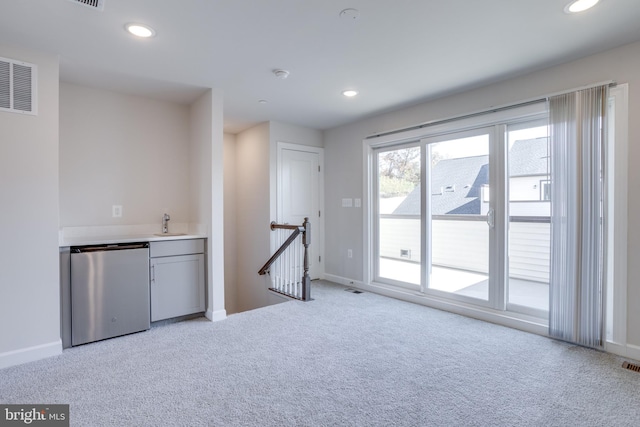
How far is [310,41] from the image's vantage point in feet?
8.12

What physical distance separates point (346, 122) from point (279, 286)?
8.65ft

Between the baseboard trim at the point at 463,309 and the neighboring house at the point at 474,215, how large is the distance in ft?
1.39

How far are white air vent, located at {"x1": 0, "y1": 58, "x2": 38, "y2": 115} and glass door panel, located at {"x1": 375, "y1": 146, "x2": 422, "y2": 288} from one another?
12.4 ft

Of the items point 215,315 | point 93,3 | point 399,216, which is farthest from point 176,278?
point 399,216

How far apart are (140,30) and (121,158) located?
5.76 feet

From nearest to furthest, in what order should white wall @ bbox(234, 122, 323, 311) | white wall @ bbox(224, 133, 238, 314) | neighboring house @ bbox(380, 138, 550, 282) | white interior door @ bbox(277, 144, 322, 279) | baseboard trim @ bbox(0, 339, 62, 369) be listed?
baseboard trim @ bbox(0, 339, 62, 369) → neighboring house @ bbox(380, 138, 550, 282) → white wall @ bbox(234, 122, 323, 311) → white interior door @ bbox(277, 144, 322, 279) → white wall @ bbox(224, 133, 238, 314)

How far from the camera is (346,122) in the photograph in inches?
193

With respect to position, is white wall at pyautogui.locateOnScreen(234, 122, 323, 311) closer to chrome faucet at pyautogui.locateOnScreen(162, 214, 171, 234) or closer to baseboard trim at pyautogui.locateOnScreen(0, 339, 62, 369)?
chrome faucet at pyautogui.locateOnScreen(162, 214, 171, 234)

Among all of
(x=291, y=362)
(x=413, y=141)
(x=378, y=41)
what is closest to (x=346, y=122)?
(x=413, y=141)

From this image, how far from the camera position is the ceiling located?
206 cm

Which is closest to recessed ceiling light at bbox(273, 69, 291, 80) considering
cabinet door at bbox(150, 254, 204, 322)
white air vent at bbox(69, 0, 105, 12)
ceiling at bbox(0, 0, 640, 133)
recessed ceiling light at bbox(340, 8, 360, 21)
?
ceiling at bbox(0, 0, 640, 133)

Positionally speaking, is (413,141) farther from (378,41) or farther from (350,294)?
(350,294)

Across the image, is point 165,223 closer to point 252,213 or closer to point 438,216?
point 252,213

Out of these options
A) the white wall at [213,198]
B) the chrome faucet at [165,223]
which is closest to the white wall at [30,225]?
the chrome faucet at [165,223]
